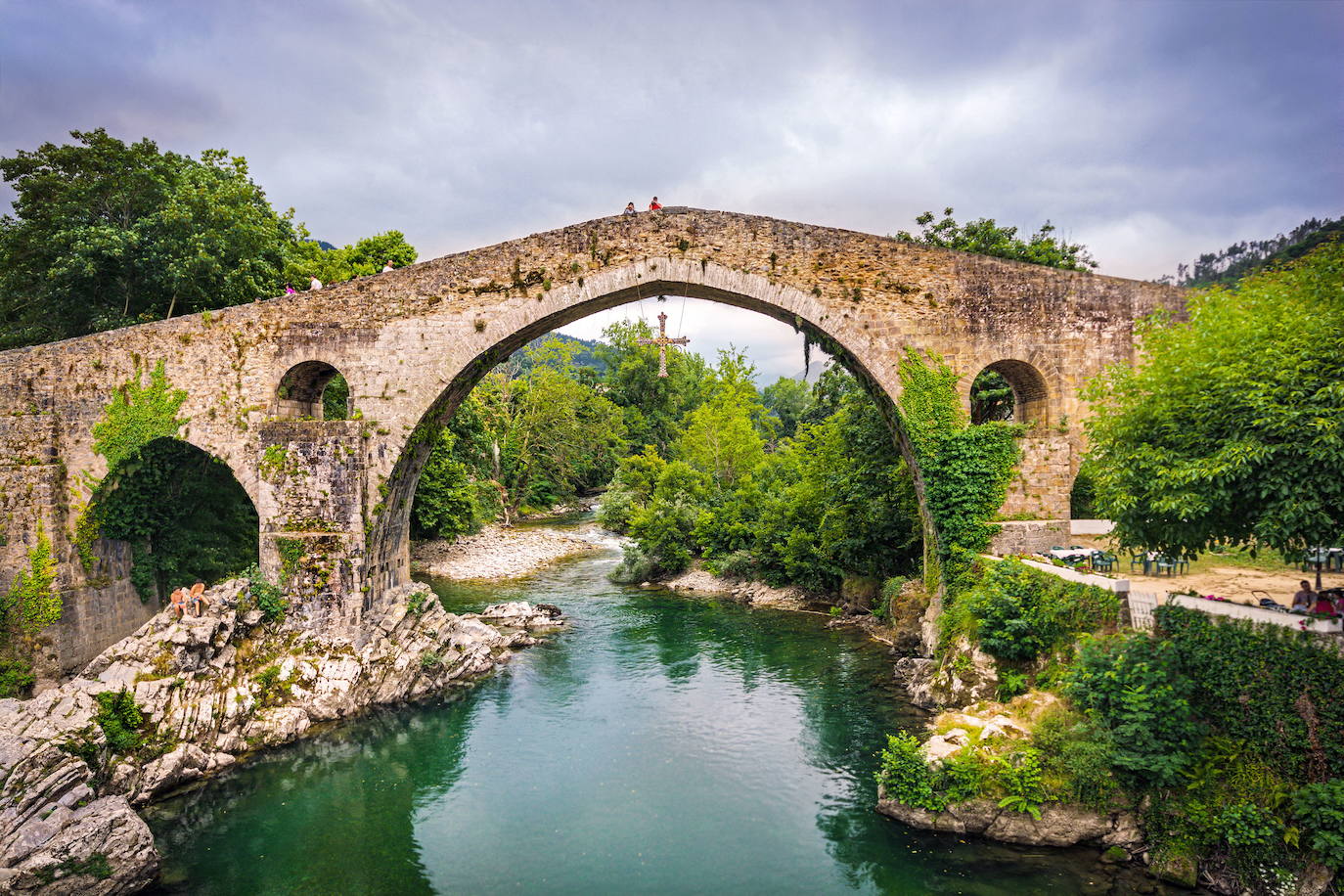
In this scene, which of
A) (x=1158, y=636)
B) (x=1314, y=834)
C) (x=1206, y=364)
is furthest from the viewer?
(x=1158, y=636)

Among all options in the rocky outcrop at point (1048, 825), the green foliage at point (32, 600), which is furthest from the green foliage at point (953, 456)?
the green foliage at point (32, 600)

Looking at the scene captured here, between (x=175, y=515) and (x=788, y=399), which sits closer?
(x=175, y=515)

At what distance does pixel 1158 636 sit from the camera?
730 cm

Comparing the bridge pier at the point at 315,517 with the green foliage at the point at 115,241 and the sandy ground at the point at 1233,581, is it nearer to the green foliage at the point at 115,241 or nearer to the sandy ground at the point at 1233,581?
the green foliage at the point at 115,241

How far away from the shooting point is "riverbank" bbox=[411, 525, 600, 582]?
21562 millimetres

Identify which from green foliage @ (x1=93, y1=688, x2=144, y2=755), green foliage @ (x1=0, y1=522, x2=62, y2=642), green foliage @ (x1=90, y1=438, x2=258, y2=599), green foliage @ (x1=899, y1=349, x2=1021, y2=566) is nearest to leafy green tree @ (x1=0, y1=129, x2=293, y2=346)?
green foliage @ (x1=90, y1=438, x2=258, y2=599)

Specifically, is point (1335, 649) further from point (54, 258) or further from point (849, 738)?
point (54, 258)

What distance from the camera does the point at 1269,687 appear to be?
643 centimetres

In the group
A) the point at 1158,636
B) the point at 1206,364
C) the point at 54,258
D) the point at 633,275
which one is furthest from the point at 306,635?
the point at 1206,364

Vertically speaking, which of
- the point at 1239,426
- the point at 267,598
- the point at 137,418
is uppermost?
the point at 137,418

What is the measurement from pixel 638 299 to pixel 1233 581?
947cm

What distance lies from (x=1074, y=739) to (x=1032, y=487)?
492 centimetres

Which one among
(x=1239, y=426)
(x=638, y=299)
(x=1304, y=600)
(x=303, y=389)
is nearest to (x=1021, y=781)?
(x=1304, y=600)

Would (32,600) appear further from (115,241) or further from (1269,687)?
(1269,687)
